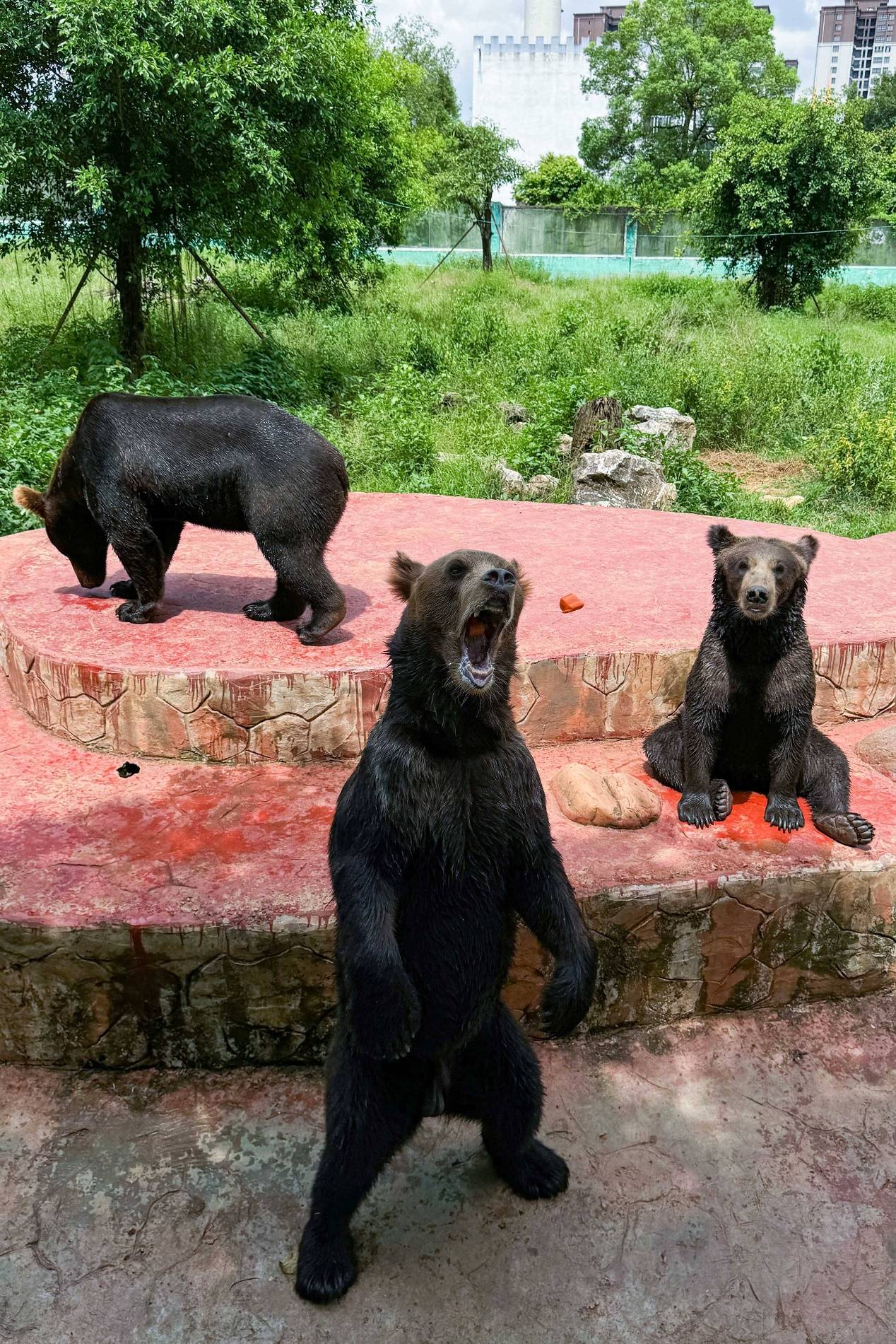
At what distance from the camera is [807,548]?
371 cm

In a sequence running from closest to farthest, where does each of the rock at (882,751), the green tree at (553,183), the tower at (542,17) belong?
the rock at (882,751)
the green tree at (553,183)
the tower at (542,17)

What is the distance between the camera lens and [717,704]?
3725mm

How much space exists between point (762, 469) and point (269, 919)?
30.7 ft

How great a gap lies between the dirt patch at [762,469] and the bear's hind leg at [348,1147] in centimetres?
877

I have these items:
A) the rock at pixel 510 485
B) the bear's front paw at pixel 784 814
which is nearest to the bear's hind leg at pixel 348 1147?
the bear's front paw at pixel 784 814

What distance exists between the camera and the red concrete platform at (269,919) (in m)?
3.15

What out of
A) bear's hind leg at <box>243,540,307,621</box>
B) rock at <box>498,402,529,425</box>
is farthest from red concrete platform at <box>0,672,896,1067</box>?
rock at <box>498,402,529,425</box>

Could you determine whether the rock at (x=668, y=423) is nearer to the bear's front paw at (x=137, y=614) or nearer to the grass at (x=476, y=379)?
the grass at (x=476, y=379)

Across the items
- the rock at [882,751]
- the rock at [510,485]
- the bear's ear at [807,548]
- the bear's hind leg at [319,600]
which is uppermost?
the bear's ear at [807,548]

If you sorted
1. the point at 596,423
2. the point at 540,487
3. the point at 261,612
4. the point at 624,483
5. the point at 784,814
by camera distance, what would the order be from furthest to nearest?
the point at 596,423 < the point at 540,487 < the point at 624,483 < the point at 261,612 < the point at 784,814

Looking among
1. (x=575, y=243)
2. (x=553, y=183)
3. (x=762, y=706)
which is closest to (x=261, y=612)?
(x=762, y=706)

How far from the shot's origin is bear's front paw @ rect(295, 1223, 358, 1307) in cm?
249

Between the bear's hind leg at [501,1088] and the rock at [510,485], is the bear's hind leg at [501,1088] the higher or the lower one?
the lower one

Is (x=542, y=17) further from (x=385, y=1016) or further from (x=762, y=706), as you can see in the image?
(x=385, y=1016)
